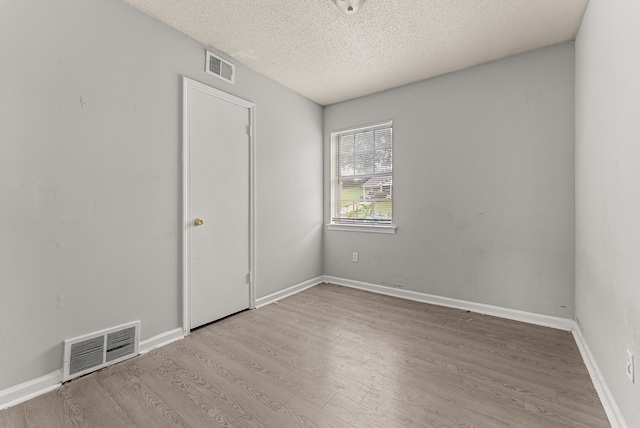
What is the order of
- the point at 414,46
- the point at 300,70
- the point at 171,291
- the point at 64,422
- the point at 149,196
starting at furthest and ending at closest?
the point at 300,70 → the point at 414,46 → the point at 171,291 → the point at 149,196 → the point at 64,422

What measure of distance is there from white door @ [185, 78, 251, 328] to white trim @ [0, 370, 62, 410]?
2.91 ft

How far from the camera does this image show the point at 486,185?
9.42 feet

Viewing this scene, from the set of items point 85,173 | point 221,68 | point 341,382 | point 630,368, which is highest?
point 221,68

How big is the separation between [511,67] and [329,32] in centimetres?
Result: 182

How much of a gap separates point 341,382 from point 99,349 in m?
1.64

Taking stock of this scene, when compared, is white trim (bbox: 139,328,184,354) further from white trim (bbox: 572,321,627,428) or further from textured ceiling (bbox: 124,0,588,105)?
white trim (bbox: 572,321,627,428)

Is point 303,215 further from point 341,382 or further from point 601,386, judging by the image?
point 601,386

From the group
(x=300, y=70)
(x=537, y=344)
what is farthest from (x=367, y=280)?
(x=300, y=70)

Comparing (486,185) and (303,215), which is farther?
(303,215)

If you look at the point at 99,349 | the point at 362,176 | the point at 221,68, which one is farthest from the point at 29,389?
the point at 362,176

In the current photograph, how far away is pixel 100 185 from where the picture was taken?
6.30ft

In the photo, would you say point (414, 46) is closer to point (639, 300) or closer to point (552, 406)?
point (639, 300)

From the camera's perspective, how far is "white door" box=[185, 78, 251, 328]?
2.47 m

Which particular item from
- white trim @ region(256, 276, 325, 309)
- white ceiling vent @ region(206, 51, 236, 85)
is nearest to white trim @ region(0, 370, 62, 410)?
white trim @ region(256, 276, 325, 309)
